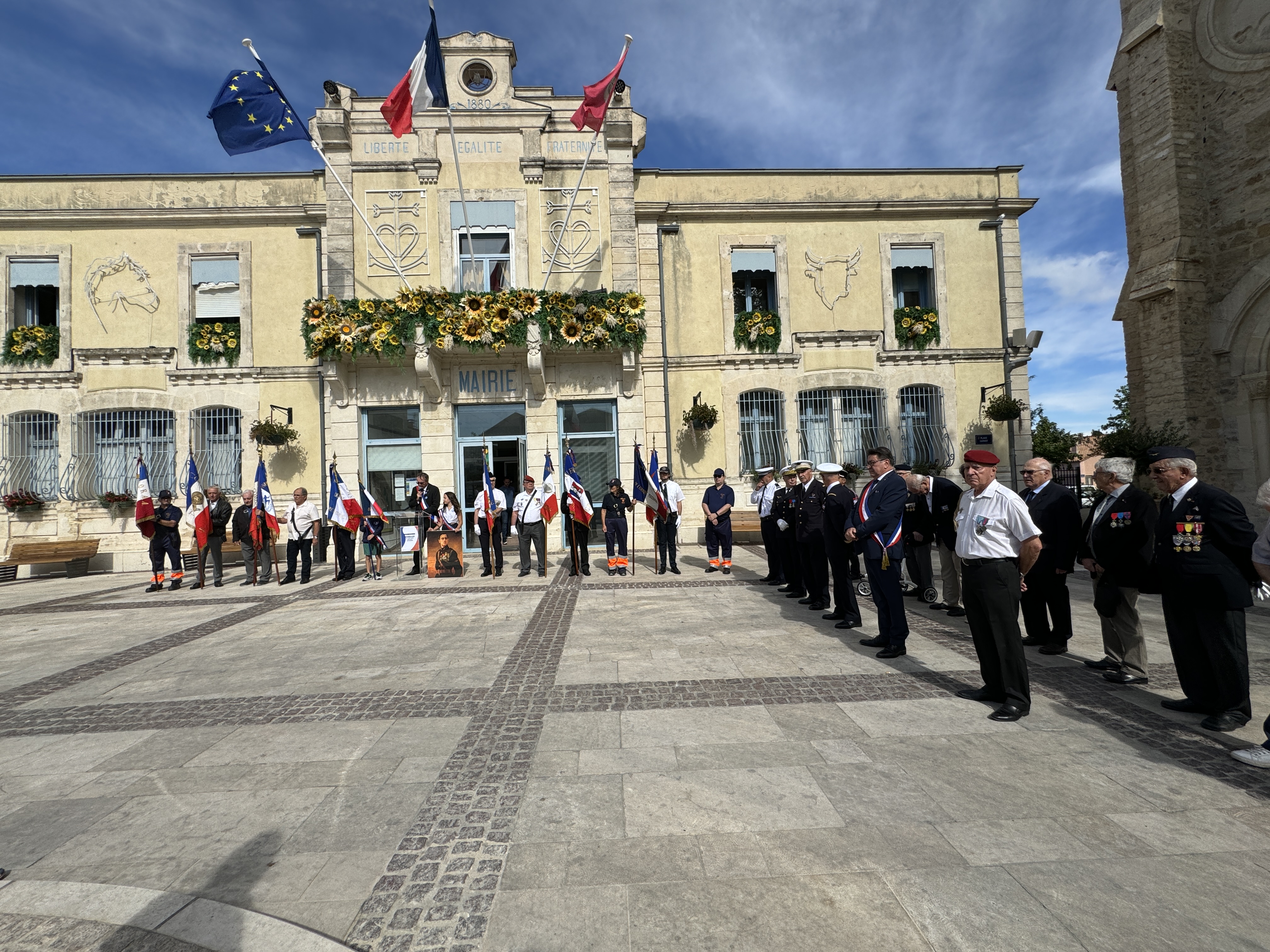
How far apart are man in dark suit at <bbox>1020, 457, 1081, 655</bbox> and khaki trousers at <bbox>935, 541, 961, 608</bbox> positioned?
1499 mm

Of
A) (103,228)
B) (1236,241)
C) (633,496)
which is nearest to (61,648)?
(633,496)

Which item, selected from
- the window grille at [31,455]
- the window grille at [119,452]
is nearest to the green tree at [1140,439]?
the window grille at [119,452]

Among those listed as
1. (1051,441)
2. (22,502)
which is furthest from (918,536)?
(1051,441)

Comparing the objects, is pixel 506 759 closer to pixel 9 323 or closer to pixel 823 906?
pixel 823 906

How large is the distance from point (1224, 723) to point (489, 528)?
10.3 metres

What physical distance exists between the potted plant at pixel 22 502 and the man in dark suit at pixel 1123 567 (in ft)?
65.6

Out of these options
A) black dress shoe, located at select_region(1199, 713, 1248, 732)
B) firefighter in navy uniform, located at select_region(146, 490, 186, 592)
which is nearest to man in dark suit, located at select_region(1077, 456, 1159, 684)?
black dress shoe, located at select_region(1199, 713, 1248, 732)

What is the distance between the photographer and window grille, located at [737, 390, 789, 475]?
1568 centimetres

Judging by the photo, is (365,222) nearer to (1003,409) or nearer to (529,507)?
(529,507)

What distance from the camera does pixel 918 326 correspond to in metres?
16.2

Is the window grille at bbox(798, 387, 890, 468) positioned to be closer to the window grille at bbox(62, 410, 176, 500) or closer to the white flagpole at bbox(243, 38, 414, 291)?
the white flagpole at bbox(243, 38, 414, 291)

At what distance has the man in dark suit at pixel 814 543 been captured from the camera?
7887 millimetres

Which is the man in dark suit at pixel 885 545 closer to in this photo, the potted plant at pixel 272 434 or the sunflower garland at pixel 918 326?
the sunflower garland at pixel 918 326

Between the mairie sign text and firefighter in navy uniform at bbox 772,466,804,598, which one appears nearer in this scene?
firefighter in navy uniform at bbox 772,466,804,598
